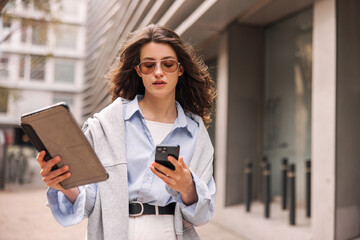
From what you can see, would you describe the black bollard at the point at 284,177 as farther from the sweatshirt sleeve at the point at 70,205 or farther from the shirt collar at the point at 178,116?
the sweatshirt sleeve at the point at 70,205

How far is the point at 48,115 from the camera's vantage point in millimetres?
1653

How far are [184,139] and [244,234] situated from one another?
17.3ft

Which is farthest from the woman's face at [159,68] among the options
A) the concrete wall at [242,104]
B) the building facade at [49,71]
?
the building facade at [49,71]

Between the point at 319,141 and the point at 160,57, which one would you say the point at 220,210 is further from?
the point at 160,57

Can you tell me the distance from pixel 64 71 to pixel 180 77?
41.8 metres

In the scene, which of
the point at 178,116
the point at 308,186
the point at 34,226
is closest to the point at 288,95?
the point at 308,186

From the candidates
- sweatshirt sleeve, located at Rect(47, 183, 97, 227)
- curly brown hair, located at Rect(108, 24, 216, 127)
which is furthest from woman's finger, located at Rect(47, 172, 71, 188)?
curly brown hair, located at Rect(108, 24, 216, 127)

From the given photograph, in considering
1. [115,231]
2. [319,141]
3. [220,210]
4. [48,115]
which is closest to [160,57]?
[48,115]

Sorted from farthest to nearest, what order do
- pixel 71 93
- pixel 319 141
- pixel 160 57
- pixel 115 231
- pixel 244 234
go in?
pixel 71 93 < pixel 244 234 < pixel 319 141 < pixel 160 57 < pixel 115 231

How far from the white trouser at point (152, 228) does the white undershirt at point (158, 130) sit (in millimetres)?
368

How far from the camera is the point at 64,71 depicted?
42.4 meters

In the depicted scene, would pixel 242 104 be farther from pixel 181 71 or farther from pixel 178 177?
pixel 178 177

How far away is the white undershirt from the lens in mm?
2142

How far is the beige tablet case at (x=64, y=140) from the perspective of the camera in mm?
1650
